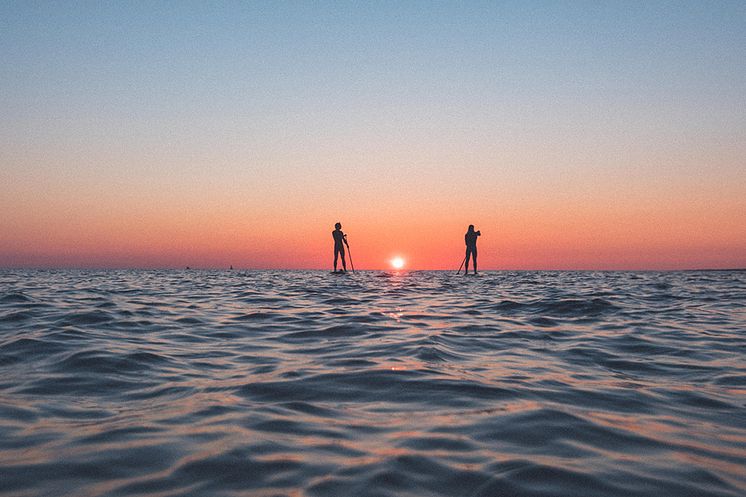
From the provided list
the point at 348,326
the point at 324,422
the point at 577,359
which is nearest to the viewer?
the point at 324,422

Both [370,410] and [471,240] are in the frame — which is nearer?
[370,410]

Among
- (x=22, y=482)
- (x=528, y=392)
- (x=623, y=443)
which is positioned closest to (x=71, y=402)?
(x=22, y=482)

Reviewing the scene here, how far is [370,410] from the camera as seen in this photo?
4.12m

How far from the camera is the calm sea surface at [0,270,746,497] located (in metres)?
2.84

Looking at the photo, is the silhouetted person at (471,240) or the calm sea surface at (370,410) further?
Result: the silhouetted person at (471,240)

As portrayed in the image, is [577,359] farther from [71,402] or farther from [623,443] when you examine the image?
[71,402]

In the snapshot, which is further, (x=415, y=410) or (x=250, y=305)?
(x=250, y=305)

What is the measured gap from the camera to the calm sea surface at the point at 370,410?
2.84 m

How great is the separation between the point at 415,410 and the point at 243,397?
1.46 meters

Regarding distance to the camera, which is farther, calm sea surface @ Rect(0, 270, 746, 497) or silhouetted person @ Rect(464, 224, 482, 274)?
silhouetted person @ Rect(464, 224, 482, 274)

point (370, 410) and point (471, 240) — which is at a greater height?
point (471, 240)

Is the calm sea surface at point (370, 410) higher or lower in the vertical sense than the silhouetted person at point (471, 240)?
lower

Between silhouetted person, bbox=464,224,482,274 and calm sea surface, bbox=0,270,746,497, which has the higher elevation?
silhouetted person, bbox=464,224,482,274

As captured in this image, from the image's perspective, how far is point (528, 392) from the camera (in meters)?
4.71
